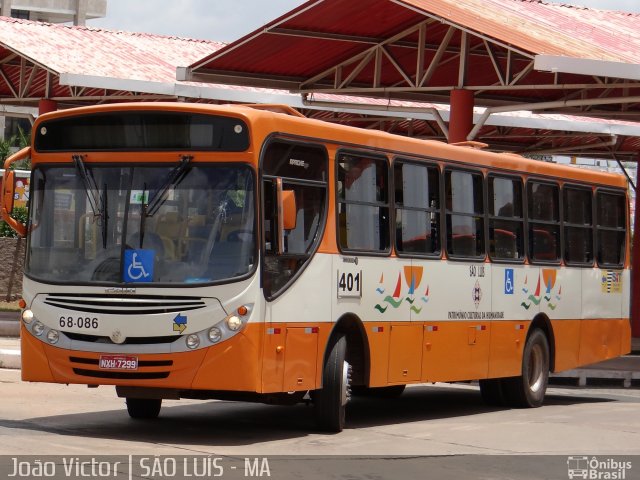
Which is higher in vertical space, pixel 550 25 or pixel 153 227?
pixel 550 25

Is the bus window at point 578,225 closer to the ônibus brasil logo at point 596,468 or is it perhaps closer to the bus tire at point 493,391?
the bus tire at point 493,391

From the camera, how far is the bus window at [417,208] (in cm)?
1536

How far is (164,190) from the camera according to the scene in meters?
13.1

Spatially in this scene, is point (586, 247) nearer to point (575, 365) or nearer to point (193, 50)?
→ point (575, 365)

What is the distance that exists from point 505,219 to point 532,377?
2147 millimetres

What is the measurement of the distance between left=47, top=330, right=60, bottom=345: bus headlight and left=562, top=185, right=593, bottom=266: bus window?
26.3 feet

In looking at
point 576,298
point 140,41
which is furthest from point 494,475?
point 140,41

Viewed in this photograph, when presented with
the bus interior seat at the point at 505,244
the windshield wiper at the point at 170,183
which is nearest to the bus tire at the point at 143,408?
the windshield wiper at the point at 170,183

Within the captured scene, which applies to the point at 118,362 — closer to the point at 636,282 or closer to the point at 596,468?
the point at 596,468

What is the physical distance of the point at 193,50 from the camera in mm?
40312

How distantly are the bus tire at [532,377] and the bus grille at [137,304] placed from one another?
21.0 ft

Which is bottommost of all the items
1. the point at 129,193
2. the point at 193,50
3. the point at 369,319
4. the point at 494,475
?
the point at 494,475

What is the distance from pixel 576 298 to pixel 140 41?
22.1 m

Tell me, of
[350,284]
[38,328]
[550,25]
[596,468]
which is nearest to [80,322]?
[38,328]
